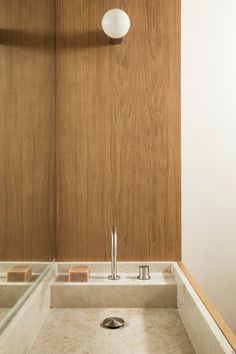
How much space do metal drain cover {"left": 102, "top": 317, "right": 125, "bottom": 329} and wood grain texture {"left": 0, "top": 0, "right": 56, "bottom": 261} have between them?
0.38 meters

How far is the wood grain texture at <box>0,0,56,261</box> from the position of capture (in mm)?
943

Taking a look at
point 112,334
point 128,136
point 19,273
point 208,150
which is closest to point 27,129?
point 19,273

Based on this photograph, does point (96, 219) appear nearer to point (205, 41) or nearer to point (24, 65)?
point (24, 65)

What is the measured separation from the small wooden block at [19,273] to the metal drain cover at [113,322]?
37 centimetres

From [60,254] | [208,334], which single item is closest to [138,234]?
[60,254]

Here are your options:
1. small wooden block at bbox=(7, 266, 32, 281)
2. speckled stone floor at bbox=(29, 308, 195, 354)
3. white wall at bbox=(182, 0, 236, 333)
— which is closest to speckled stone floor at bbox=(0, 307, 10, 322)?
small wooden block at bbox=(7, 266, 32, 281)

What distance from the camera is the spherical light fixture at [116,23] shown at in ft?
5.50

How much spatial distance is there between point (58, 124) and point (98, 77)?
0.32m

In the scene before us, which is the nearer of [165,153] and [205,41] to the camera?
[165,153]

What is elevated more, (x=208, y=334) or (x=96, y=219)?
(x=96, y=219)

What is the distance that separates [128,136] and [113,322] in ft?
2.92

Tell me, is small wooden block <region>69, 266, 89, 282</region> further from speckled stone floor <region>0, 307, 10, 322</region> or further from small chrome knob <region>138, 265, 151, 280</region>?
speckled stone floor <region>0, 307, 10, 322</region>

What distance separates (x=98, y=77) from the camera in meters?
1.85

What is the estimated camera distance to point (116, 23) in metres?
1.69
